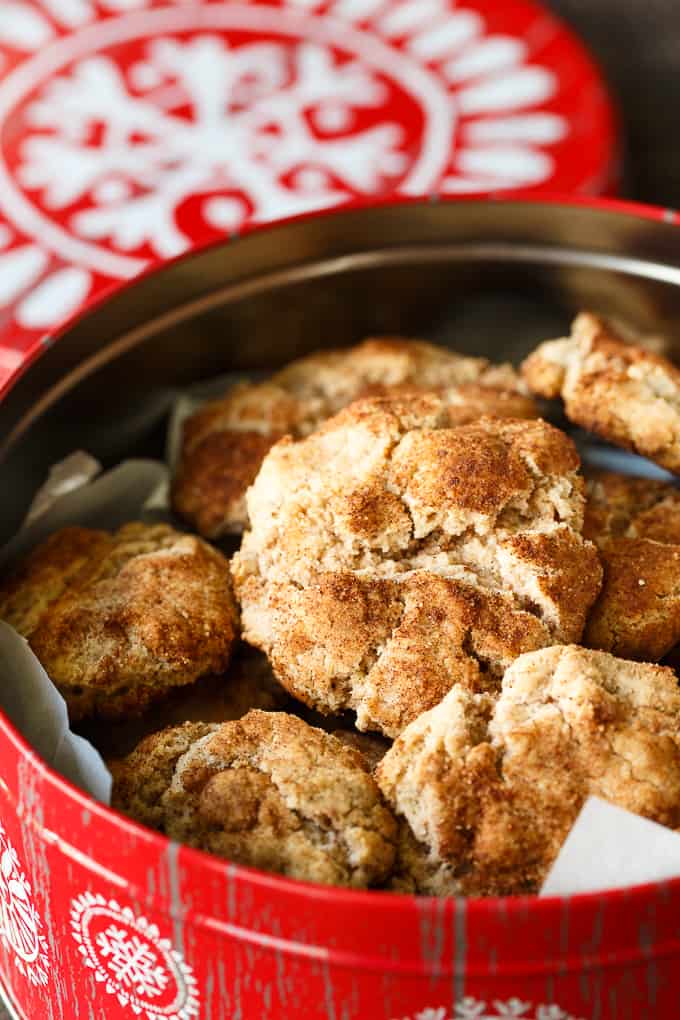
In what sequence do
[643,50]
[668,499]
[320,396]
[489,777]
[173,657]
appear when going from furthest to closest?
[643,50] → [320,396] → [668,499] → [173,657] → [489,777]

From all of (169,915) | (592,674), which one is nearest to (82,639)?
(169,915)

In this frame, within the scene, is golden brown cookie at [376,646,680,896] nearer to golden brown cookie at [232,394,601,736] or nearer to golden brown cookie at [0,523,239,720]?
golden brown cookie at [232,394,601,736]

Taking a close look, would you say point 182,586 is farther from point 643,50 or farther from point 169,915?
point 643,50

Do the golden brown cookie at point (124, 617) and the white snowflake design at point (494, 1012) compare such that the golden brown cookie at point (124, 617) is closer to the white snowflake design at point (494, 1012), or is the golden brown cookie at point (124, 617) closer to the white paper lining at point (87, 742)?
the white paper lining at point (87, 742)

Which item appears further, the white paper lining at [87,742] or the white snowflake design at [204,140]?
the white snowflake design at [204,140]

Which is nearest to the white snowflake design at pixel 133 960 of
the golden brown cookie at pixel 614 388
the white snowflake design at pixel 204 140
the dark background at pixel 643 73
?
the golden brown cookie at pixel 614 388

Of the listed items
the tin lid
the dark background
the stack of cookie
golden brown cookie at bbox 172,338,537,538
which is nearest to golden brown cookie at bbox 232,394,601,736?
the stack of cookie

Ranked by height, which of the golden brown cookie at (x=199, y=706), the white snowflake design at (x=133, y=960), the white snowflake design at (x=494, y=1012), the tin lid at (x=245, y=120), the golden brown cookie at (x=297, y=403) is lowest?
the white snowflake design at (x=494, y=1012)
